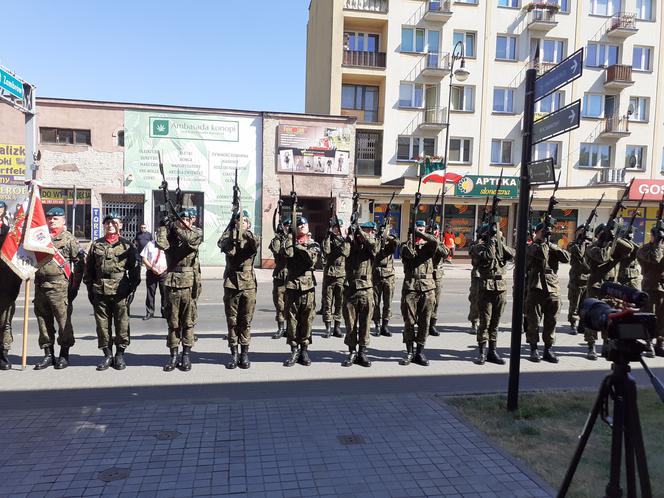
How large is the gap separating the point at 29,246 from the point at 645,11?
120 ft

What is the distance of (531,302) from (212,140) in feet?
56.0

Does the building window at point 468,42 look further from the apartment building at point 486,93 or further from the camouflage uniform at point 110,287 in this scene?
the camouflage uniform at point 110,287

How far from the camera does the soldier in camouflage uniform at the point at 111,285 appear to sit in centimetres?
661

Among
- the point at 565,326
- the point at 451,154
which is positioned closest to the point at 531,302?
the point at 565,326

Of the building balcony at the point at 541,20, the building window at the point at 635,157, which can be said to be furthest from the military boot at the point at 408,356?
the building window at the point at 635,157

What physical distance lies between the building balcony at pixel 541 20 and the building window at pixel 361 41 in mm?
8873

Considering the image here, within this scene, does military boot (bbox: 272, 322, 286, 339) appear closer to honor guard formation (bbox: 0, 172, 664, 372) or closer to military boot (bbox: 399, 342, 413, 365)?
honor guard formation (bbox: 0, 172, 664, 372)

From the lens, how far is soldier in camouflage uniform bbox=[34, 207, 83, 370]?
656 cm

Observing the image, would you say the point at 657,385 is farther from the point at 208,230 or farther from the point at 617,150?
the point at 617,150

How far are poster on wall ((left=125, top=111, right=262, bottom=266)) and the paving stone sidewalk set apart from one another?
16.8 metres

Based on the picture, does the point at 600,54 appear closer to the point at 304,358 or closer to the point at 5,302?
the point at 304,358

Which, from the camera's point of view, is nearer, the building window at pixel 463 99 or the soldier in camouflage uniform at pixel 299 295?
the soldier in camouflage uniform at pixel 299 295

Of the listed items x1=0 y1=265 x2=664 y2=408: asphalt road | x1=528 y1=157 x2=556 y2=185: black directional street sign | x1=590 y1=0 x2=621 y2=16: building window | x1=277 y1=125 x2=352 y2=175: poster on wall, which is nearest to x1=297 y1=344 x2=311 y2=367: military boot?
x1=0 y1=265 x2=664 y2=408: asphalt road

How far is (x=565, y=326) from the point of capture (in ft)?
34.4
